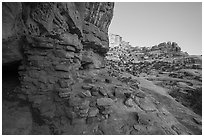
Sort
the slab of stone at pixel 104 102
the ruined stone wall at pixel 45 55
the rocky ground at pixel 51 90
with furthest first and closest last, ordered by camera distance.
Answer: the slab of stone at pixel 104 102, the ruined stone wall at pixel 45 55, the rocky ground at pixel 51 90

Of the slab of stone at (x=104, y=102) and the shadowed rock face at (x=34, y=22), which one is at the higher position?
the shadowed rock face at (x=34, y=22)

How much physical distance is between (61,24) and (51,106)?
467 cm

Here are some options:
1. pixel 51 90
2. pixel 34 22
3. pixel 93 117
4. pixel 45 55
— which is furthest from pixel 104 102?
pixel 34 22

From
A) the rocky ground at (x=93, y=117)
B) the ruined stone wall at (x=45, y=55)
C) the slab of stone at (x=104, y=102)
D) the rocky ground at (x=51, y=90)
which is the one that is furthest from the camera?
the slab of stone at (x=104, y=102)

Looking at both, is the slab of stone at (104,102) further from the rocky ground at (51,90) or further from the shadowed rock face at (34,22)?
the shadowed rock face at (34,22)

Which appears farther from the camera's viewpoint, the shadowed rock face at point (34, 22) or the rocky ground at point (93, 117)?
the shadowed rock face at point (34, 22)

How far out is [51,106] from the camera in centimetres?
741

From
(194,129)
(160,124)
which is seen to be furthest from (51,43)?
(194,129)

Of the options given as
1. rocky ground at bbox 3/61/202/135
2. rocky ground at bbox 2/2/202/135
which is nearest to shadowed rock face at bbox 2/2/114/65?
rocky ground at bbox 2/2/202/135

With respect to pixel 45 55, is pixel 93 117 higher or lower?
lower

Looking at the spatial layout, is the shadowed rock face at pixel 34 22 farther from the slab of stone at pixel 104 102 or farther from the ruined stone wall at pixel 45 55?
the slab of stone at pixel 104 102

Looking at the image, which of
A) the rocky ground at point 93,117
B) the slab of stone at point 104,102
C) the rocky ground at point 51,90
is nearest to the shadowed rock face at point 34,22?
the rocky ground at point 51,90

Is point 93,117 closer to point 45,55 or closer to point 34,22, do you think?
point 45,55

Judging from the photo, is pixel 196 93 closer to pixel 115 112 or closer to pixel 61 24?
pixel 115 112
